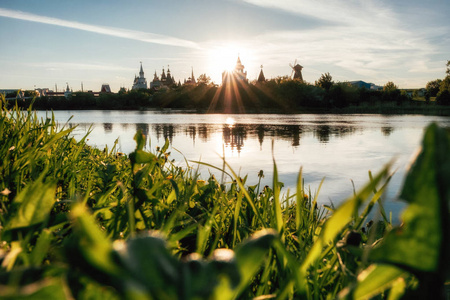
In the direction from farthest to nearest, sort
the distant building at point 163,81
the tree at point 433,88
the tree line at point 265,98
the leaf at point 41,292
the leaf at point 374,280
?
the distant building at point 163,81, the tree at point 433,88, the tree line at point 265,98, the leaf at point 374,280, the leaf at point 41,292

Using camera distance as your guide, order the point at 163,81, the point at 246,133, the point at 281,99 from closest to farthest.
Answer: the point at 246,133 → the point at 281,99 → the point at 163,81

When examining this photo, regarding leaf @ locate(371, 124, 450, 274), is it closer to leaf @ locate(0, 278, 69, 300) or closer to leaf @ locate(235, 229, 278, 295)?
leaf @ locate(235, 229, 278, 295)

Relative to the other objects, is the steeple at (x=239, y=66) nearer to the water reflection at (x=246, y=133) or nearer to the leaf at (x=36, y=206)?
the water reflection at (x=246, y=133)

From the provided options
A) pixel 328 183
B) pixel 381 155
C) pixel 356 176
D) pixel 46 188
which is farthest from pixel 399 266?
pixel 381 155

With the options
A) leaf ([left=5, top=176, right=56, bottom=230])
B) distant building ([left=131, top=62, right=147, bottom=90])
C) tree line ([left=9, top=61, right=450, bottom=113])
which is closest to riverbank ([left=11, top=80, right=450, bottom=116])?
tree line ([left=9, top=61, right=450, bottom=113])

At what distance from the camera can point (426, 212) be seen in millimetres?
216

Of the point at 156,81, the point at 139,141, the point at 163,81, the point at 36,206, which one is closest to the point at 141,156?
the point at 139,141

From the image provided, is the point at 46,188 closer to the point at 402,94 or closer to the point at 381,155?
the point at 381,155

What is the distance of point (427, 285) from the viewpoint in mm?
234

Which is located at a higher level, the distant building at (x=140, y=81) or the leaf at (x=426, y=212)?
the distant building at (x=140, y=81)

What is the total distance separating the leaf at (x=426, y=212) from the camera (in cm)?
21

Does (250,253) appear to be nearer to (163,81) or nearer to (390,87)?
(390,87)

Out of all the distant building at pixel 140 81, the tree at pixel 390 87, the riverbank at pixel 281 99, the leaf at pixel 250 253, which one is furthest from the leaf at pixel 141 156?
the distant building at pixel 140 81

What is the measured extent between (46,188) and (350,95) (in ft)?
182
